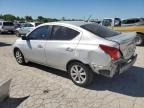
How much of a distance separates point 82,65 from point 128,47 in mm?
1219

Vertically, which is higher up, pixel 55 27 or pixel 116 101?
pixel 55 27

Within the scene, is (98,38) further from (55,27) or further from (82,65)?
(55,27)

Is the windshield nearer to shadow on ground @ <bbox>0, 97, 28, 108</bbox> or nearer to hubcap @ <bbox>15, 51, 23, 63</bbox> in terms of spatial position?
hubcap @ <bbox>15, 51, 23, 63</bbox>

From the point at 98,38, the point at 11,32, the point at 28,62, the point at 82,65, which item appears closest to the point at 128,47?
the point at 98,38

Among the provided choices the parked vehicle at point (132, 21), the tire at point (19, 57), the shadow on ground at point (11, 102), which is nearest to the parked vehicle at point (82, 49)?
the tire at point (19, 57)

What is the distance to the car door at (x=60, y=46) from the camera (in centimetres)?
527

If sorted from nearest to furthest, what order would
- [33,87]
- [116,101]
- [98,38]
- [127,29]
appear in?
1. [116,101]
2. [98,38]
3. [33,87]
4. [127,29]

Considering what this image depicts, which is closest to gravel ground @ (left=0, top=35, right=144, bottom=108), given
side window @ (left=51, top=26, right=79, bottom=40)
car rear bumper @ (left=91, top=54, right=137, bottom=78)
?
car rear bumper @ (left=91, top=54, right=137, bottom=78)

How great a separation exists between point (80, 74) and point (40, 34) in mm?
1958

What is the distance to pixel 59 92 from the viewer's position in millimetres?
4977

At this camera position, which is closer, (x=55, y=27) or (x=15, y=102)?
(x=15, y=102)

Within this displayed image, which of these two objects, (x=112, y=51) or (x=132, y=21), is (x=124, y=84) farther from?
(x=132, y=21)

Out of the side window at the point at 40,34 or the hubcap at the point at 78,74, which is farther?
the side window at the point at 40,34

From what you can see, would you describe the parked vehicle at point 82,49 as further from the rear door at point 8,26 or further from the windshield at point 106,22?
the rear door at point 8,26
